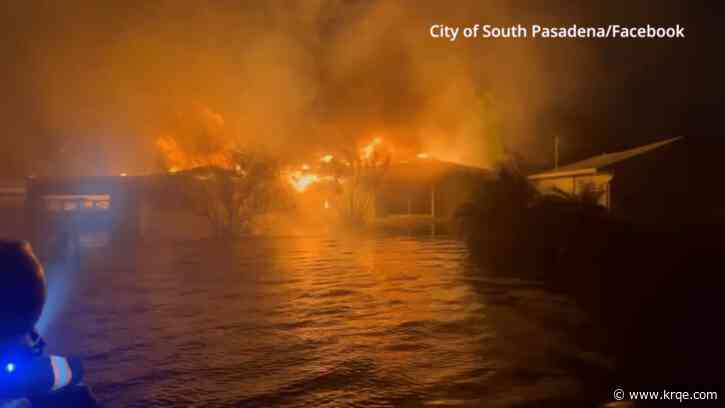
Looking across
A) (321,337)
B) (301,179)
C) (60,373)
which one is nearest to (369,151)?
(301,179)

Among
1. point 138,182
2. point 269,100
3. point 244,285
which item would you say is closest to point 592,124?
point 269,100

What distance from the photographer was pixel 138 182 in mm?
20938

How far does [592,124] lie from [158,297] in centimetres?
3984

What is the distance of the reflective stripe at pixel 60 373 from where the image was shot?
188 cm

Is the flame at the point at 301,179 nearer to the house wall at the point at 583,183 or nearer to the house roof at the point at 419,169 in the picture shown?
the house roof at the point at 419,169

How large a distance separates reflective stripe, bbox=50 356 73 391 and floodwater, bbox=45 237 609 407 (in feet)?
8.20

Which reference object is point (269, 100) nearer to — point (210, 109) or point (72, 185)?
point (210, 109)

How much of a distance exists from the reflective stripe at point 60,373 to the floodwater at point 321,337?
98.4 inches

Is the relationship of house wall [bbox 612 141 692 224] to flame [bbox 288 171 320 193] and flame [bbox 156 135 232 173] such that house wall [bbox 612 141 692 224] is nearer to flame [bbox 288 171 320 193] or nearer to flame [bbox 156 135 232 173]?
flame [bbox 288 171 320 193]

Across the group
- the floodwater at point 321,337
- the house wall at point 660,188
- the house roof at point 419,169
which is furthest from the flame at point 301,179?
the house wall at point 660,188

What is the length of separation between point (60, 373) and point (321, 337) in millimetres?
4571

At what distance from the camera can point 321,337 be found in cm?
635

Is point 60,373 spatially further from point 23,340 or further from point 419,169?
point 419,169

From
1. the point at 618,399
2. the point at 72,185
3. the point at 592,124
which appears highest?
the point at 592,124
